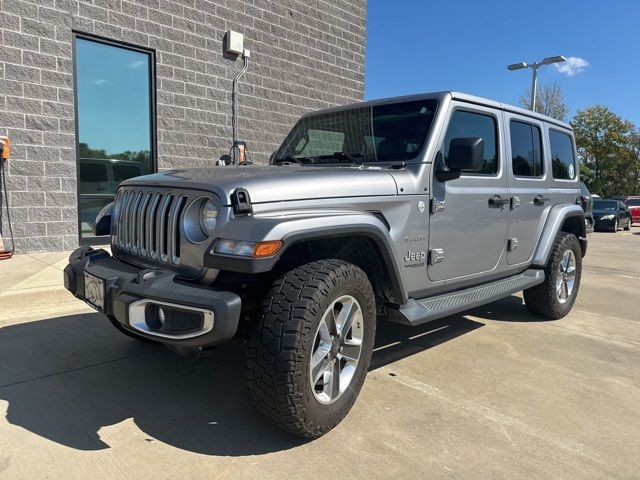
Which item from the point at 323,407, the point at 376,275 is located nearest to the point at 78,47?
the point at 376,275

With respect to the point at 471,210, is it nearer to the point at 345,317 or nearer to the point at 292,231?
the point at 345,317

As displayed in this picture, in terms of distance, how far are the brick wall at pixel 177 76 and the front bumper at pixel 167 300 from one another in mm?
5323

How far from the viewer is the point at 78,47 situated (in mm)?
7477

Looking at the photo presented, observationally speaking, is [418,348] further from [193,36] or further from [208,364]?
[193,36]

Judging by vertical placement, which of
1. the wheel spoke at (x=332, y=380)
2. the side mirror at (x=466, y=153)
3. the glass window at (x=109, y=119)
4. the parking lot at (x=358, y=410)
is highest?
the glass window at (x=109, y=119)

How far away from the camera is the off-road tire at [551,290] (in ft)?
15.9

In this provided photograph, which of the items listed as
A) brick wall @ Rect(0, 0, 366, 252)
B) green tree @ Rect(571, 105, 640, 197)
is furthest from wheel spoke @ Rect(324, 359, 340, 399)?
green tree @ Rect(571, 105, 640, 197)

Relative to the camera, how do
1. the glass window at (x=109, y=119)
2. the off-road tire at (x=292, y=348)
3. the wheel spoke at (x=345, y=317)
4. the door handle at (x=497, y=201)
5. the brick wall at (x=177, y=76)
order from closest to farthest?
the off-road tire at (x=292, y=348) < the wheel spoke at (x=345, y=317) < the door handle at (x=497, y=201) < the brick wall at (x=177, y=76) < the glass window at (x=109, y=119)

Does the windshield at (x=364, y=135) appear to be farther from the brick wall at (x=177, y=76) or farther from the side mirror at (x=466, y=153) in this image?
the brick wall at (x=177, y=76)

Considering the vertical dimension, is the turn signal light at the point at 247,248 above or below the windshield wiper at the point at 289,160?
below

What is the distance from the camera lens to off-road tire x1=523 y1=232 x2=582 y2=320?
4855mm

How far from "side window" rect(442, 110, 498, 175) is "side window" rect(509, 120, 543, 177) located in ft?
1.03

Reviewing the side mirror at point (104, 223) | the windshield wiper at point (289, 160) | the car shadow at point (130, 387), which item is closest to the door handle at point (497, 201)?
the car shadow at point (130, 387)

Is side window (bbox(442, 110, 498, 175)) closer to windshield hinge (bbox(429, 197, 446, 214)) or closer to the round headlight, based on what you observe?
windshield hinge (bbox(429, 197, 446, 214))
